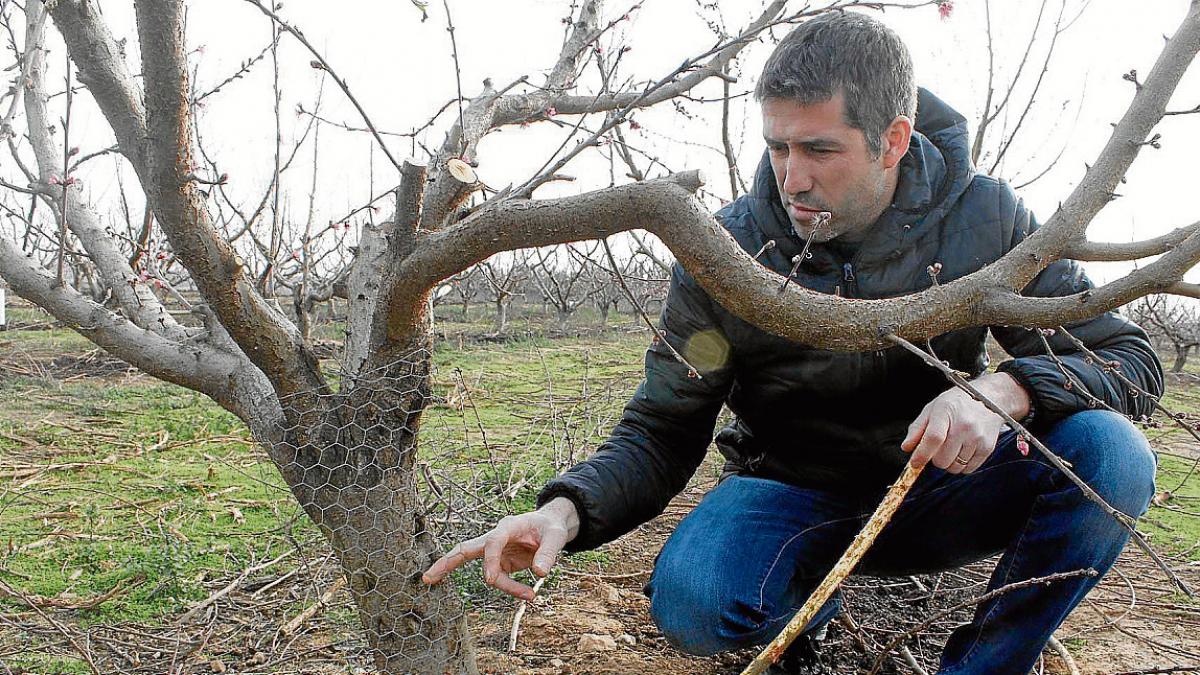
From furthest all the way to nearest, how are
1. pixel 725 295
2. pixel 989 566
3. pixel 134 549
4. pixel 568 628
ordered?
pixel 134 549
pixel 989 566
pixel 568 628
pixel 725 295

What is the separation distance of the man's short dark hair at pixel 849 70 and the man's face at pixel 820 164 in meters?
0.02

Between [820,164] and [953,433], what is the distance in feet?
→ 1.97

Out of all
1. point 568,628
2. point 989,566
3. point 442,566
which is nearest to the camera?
point 442,566

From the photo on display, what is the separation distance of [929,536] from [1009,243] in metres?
0.64

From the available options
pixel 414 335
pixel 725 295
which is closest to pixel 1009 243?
pixel 725 295

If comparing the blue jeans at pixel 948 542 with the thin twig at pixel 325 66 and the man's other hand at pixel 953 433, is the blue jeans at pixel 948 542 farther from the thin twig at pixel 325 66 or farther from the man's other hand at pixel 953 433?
the thin twig at pixel 325 66

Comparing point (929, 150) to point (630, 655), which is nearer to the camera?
point (929, 150)

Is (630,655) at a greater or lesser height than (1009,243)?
lesser

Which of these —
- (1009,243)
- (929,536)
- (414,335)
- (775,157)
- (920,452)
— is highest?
(775,157)

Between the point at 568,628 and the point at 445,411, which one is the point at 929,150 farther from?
the point at 445,411

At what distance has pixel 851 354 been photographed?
173cm

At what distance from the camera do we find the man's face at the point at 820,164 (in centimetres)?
162

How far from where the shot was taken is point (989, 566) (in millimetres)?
2768

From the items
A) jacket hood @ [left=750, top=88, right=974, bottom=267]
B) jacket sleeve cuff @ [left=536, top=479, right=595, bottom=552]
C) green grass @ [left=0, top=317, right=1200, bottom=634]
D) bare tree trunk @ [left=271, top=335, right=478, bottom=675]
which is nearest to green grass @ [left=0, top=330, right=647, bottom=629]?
green grass @ [left=0, top=317, right=1200, bottom=634]
